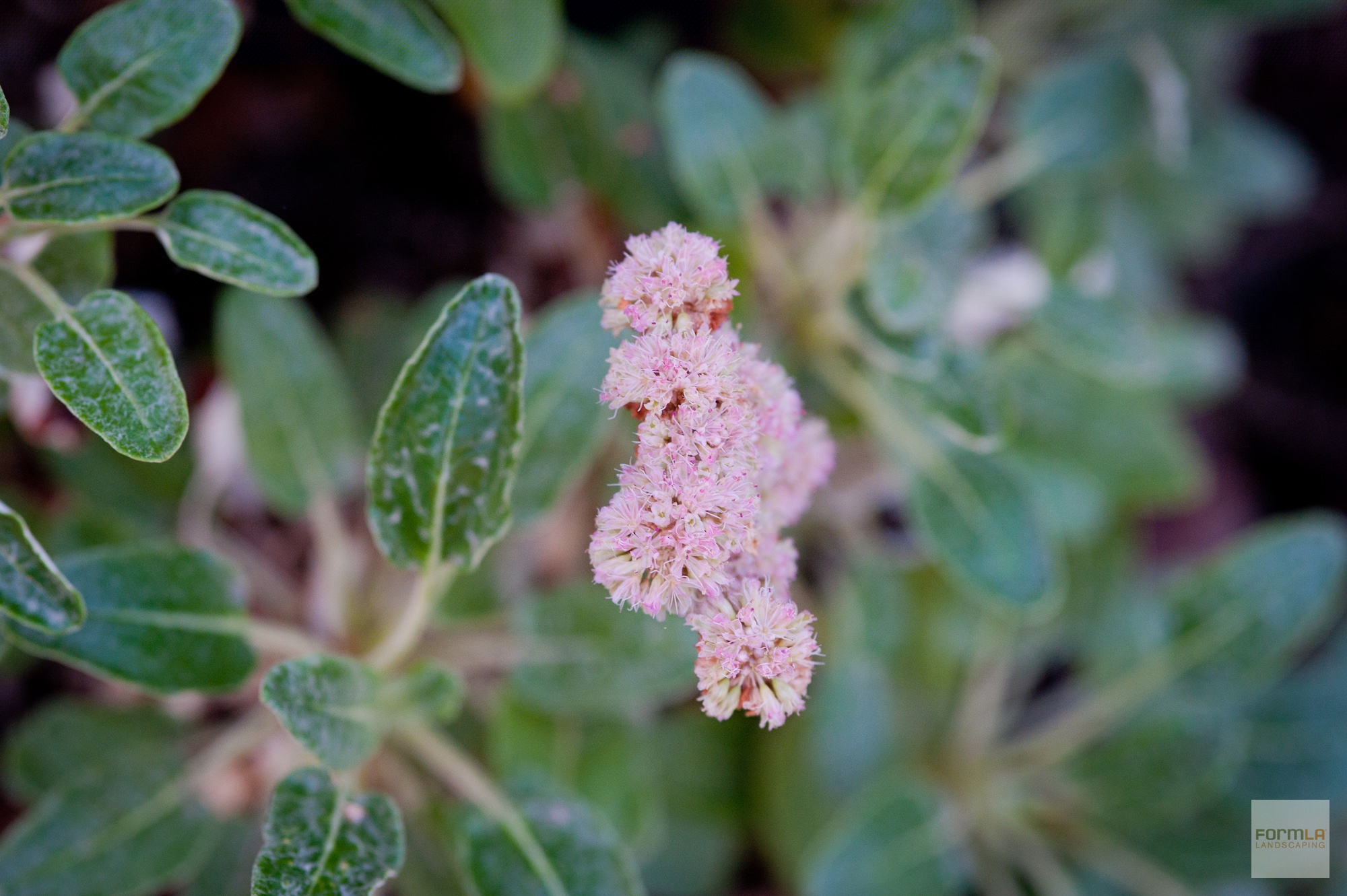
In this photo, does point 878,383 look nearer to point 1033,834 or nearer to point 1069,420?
point 1069,420

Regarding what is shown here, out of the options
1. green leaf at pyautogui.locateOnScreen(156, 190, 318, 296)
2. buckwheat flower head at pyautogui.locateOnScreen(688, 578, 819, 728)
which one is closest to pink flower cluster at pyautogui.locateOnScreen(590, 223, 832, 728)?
buckwheat flower head at pyautogui.locateOnScreen(688, 578, 819, 728)

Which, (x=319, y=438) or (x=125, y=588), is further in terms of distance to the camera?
(x=319, y=438)

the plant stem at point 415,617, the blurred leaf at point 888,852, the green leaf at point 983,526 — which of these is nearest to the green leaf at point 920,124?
the green leaf at point 983,526

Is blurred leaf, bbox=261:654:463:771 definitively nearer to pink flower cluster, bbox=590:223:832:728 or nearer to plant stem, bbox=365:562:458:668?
plant stem, bbox=365:562:458:668

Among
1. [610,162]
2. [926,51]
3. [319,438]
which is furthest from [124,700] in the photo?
[926,51]

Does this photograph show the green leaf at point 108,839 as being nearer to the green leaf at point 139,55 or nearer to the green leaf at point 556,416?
the green leaf at point 556,416

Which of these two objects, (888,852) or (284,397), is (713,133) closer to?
(284,397)
